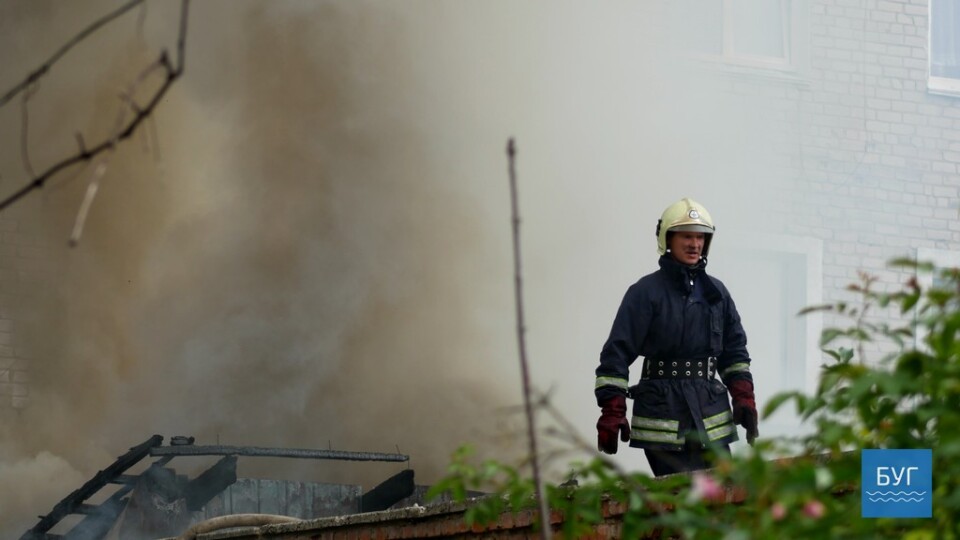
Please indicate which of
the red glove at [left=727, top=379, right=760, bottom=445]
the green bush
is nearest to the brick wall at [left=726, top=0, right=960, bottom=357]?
the red glove at [left=727, top=379, right=760, bottom=445]

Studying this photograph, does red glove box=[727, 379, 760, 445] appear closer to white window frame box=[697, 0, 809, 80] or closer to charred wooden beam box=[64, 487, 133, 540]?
charred wooden beam box=[64, 487, 133, 540]

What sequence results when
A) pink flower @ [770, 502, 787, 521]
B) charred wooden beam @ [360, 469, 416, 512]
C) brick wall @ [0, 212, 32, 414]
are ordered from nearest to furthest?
pink flower @ [770, 502, 787, 521], charred wooden beam @ [360, 469, 416, 512], brick wall @ [0, 212, 32, 414]

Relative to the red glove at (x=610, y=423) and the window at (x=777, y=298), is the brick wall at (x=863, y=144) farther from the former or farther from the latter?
the red glove at (x=610, y=423)

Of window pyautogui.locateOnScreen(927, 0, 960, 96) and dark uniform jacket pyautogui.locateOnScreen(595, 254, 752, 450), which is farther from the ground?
window pyautogui.locateOnScreen(927, 0, 960, 96)

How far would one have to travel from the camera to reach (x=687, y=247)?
679cm

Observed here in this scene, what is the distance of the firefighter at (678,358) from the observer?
21.8 ft

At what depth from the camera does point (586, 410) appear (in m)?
13.3

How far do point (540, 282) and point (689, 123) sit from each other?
5.69ft

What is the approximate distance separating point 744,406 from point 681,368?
11.2 inches

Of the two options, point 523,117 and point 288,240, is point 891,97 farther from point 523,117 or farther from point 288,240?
point 288,240

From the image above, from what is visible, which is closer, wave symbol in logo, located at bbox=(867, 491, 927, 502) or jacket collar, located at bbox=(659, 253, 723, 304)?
wave symbol in logo, located at bbox=(867, 491, 927, 502)

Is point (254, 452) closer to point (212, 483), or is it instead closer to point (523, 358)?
point (212, 483)

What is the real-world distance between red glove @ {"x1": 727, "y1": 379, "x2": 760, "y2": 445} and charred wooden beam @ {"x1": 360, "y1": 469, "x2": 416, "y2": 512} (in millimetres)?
2640

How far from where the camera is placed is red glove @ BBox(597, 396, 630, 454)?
6457 millimetres
